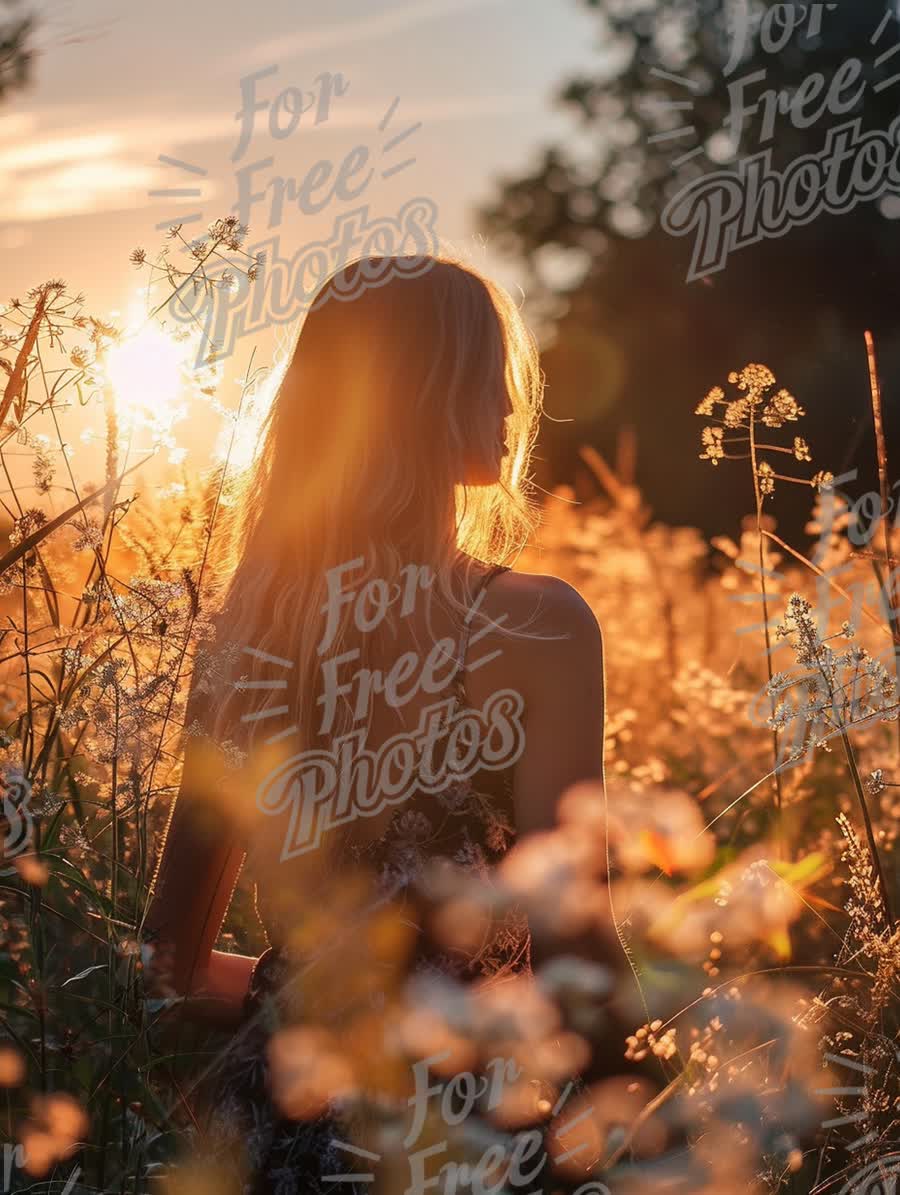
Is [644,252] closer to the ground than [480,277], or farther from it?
farther from it

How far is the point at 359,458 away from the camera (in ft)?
6.44

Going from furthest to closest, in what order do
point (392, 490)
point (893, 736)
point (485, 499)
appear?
point (893, 736) < point (485, 499) < point (392, 490)

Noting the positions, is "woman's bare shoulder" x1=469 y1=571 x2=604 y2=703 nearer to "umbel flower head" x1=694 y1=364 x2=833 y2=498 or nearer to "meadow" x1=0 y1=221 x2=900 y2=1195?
"meadow" x1=0 y1=221 x2=900 y2=1195

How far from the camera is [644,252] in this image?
20281mm

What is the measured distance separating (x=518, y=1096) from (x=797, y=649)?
69cm

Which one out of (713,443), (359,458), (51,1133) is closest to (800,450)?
(713,443)

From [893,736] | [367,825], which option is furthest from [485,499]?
[893,736]

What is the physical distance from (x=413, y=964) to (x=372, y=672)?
440mm

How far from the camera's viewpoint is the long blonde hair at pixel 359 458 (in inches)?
75.5

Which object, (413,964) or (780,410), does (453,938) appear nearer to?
(413,964)

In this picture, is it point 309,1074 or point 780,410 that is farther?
point 780,410

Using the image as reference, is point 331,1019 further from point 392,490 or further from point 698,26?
point 698,26

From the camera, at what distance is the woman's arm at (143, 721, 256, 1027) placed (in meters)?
1.78

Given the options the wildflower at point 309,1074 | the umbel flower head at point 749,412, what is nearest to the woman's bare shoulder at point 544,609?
the umbel flower head at point 749,412
